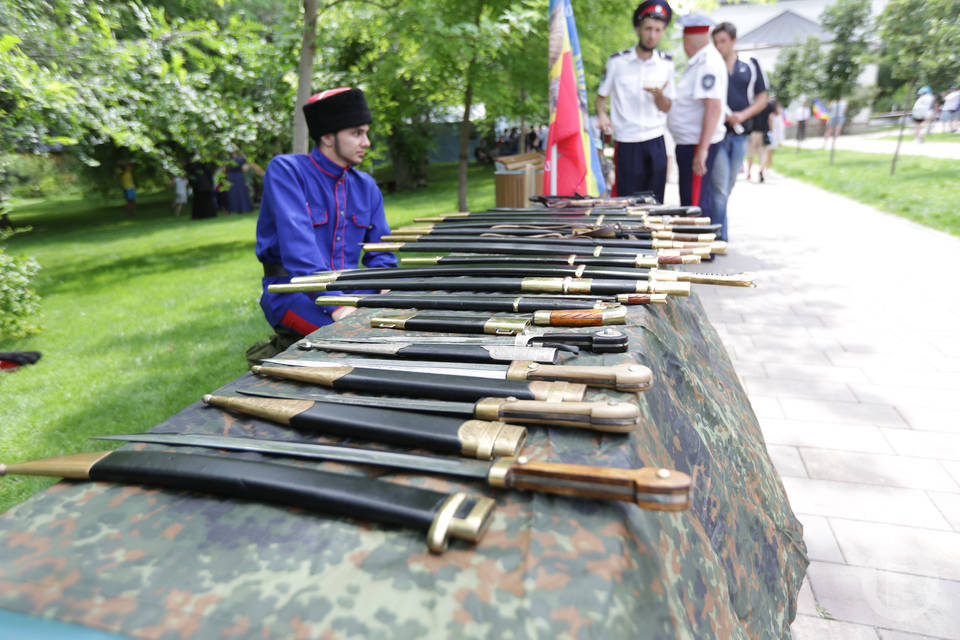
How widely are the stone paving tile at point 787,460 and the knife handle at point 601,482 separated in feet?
7.70

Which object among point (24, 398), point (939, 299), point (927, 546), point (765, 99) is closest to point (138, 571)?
point (927, 546)

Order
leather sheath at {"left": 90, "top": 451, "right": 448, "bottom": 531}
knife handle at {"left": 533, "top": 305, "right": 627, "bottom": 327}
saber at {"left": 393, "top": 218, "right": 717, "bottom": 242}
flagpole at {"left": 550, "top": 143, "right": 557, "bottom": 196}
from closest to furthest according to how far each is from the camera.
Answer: leather sheath at {"left": 90, "top": 451, "right": 448, "bottom": 531} < knife handle at {"left": 533, "top": 305, "right": 627, "bottom": 327} < saber at {"left": 393, "top": 218, "right": 717, "bottom": 242} < flagpole at {"left": 550, "top": 143, "right": 557, "bottom": 196}

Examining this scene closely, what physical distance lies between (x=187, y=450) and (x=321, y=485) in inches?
14.9

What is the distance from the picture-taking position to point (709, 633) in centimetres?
96

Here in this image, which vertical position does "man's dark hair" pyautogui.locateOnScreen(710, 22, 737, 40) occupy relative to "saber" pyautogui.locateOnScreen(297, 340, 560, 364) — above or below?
above

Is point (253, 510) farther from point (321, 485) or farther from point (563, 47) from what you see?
point (563, 47)

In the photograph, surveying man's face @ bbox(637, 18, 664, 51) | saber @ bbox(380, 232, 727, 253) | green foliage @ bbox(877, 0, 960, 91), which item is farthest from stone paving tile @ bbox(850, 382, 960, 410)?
green foliage @ bbox(877, 0, 960, 91)

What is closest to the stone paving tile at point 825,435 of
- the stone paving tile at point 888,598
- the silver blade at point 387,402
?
the stone paving tile at point 888,598

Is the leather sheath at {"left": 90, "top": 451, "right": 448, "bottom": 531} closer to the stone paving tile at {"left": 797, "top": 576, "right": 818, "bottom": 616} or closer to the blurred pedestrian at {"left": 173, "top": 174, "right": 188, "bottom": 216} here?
the stone paving tile at {"left": 797, "top": 576, "right": 818, "bottom": 616}

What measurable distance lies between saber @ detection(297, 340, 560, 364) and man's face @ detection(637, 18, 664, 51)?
479cm

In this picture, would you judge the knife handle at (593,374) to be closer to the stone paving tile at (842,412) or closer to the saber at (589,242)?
the saber at (589,242)

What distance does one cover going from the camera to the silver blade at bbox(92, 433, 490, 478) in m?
0.96

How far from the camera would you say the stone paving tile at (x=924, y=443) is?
3.00 m

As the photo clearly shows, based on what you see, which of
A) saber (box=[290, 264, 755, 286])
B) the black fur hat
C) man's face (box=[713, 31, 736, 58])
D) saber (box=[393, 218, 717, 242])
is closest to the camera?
saber (box=[290, 264, 755, 286])
